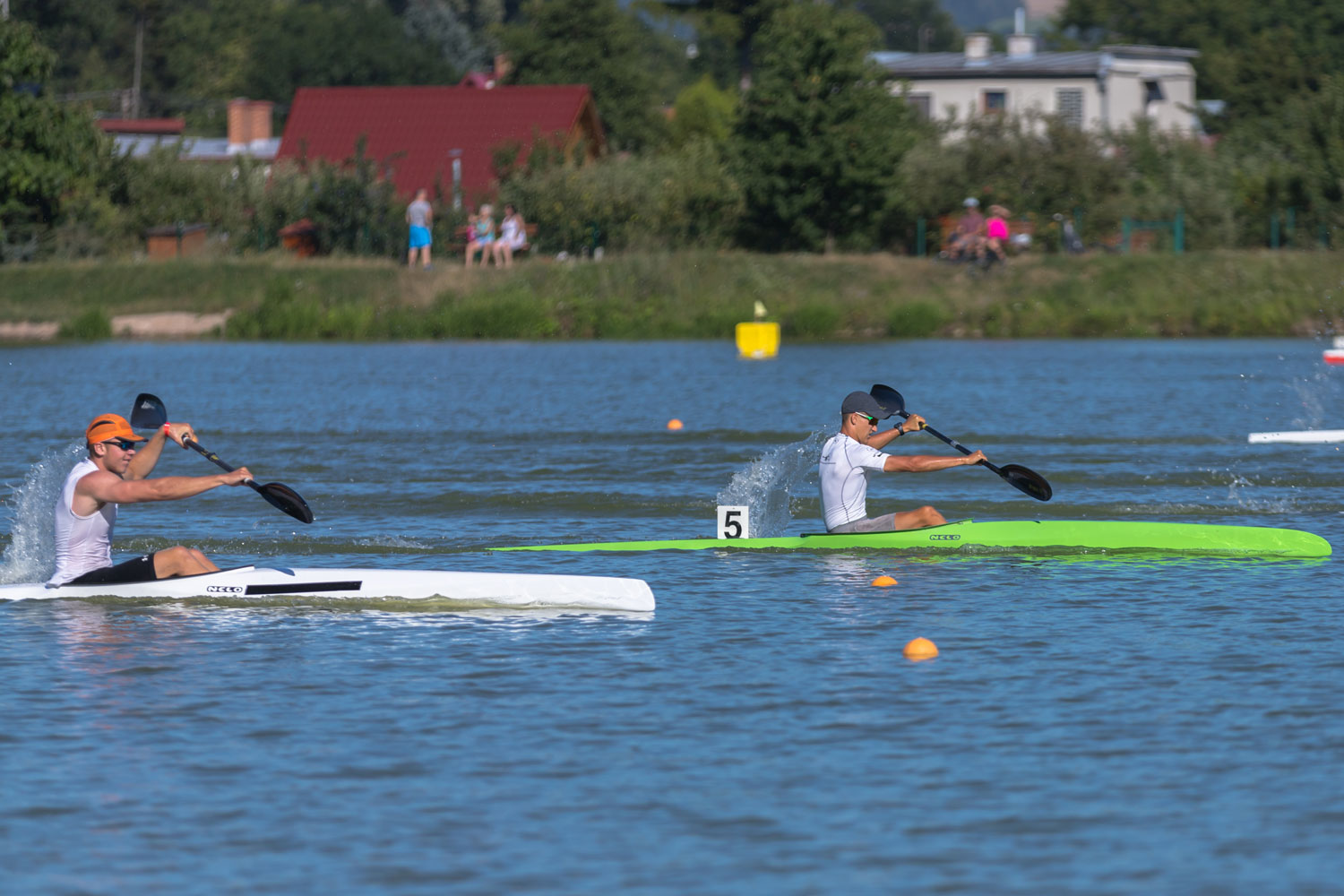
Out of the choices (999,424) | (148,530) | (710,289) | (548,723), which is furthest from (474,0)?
(548,723)

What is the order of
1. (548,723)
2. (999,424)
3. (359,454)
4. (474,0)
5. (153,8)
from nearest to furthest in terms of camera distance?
(548,723) → (359,454) → (999,424) → (153,8) → (474,0)

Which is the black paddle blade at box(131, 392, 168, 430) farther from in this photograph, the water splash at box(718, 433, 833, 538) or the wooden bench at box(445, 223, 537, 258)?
the wooden bench at box(445, 223, 537, 258)

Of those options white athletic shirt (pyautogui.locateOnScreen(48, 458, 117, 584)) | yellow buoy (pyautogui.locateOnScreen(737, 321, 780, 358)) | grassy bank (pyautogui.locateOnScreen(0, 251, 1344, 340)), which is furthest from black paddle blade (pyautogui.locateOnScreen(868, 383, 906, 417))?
grassy bank (pyautogui.locateOnScreen(0, 251, 1344, 340))

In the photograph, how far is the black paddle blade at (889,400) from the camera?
53.2ft

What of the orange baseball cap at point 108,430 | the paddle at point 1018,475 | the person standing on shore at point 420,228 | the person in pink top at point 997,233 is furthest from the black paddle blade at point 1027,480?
the person standing on shore at point 420,228

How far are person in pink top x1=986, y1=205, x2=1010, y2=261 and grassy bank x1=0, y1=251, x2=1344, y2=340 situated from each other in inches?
19.3

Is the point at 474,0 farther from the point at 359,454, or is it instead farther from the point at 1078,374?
the point at 359,454

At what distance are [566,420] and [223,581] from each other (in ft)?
47.3

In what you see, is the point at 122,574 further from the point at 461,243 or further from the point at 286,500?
the point at 461,243

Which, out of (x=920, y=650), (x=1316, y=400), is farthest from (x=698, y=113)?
(x=920, y=650)

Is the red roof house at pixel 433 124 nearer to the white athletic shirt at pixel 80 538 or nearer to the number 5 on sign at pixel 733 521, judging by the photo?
the number 5 on sign at pixel 733 521

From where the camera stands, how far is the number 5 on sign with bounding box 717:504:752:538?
16344mm

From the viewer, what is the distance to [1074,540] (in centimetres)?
1606

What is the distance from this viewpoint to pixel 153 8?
91.8 meters
